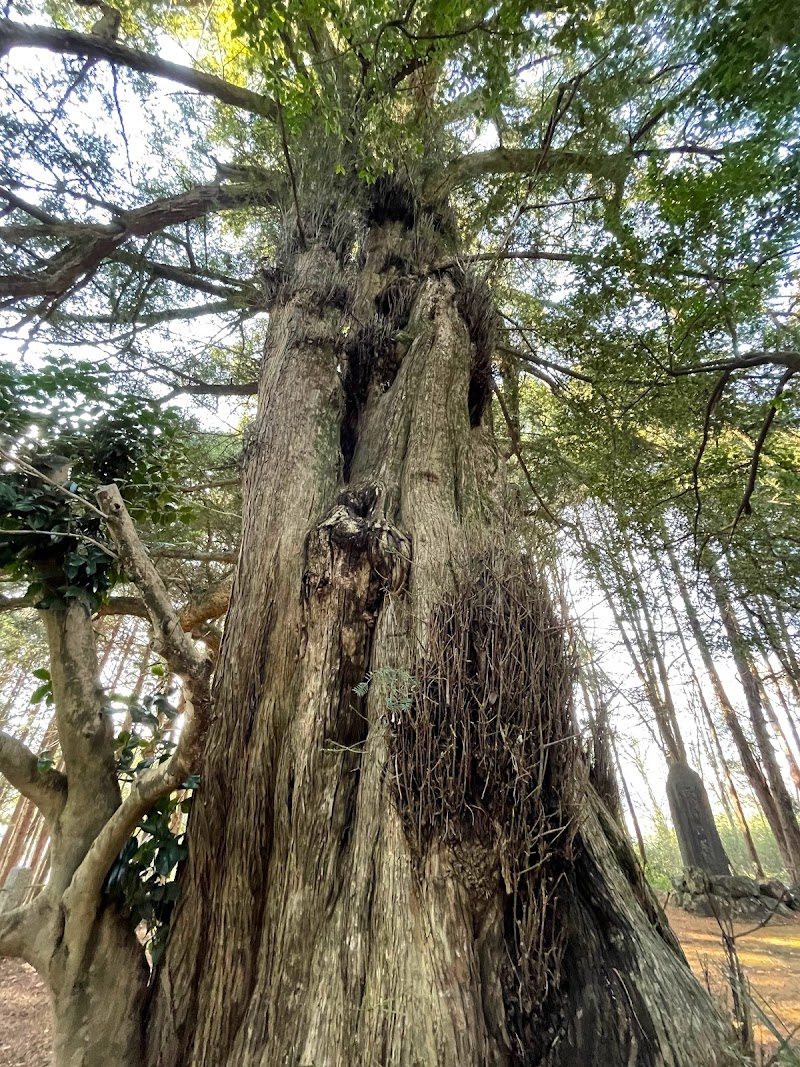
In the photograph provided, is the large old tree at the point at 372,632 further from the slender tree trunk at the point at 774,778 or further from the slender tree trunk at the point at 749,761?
the slender tree trunk at the point at 774,778

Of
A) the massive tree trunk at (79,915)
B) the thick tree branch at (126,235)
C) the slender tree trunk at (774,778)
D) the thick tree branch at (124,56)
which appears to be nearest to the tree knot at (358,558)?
the massive tree trunk at (79,915)

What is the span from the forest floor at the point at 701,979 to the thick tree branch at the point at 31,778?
4052 millimetres

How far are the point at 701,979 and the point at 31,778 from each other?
4.27 meters

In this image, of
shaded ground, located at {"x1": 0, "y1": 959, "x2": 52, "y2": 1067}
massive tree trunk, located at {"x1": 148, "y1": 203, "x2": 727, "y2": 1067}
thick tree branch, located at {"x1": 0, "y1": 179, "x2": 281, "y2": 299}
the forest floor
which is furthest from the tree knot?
shaded ground, located at {"x1": 0, "y1": 959, "x2": 52, "y2": 1067}

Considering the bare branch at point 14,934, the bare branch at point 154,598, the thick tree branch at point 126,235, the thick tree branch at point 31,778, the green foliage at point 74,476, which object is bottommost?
the bare branch at point 14,934

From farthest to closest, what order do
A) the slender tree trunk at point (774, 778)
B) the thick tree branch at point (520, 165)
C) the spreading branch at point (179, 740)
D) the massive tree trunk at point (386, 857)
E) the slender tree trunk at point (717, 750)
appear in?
the slender tree trunk at point (774, 778) < the slender tree trunk at point (717, 750) < the thick tree branch at point (520, 165) < the spreading branch at point (179, 740) < the massive tree trunk at point (386, 857)

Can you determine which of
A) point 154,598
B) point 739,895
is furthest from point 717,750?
point 154,598

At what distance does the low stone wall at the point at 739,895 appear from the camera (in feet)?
24.2

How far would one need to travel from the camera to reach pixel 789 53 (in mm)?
2416

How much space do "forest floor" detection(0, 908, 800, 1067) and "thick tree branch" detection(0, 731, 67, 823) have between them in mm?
4052

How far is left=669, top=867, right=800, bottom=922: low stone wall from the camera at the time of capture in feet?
24.2

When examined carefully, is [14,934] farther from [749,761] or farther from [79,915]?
[749,761]

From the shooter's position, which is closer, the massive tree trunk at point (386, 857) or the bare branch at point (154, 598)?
the massive tree trunk at point (386, 857)

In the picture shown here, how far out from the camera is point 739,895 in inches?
300
